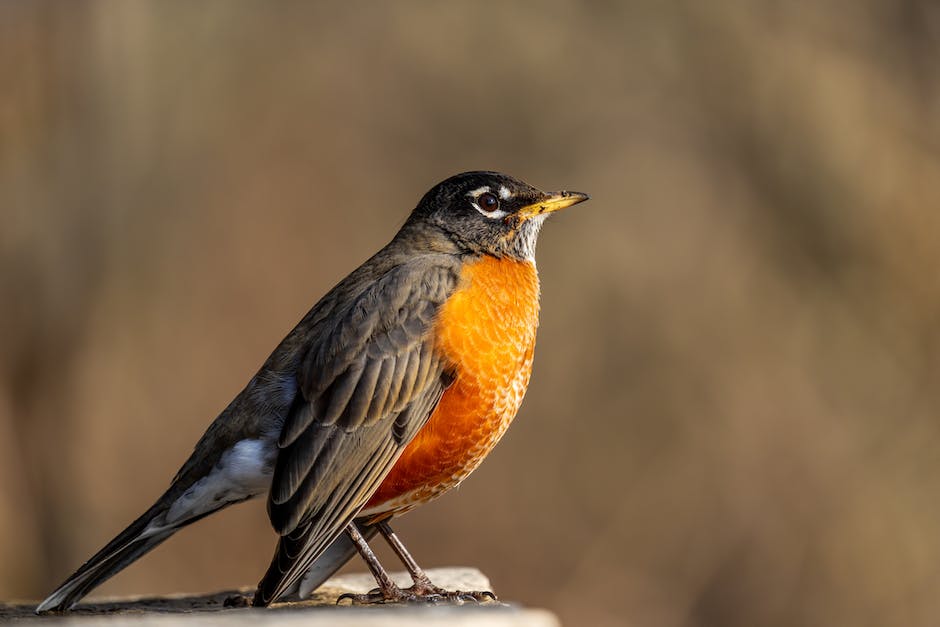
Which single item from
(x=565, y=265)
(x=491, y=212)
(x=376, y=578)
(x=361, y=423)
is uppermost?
(x=491, y=212)

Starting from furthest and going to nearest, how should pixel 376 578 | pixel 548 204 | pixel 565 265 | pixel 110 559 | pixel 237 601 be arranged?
pixel 565 265, pixel 548 204, pixel 237 601, pixel 376 578, pixel 110 559

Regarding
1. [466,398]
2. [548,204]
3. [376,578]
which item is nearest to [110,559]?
[376,578]

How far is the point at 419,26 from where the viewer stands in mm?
11312

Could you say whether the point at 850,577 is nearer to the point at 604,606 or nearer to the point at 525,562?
the point at 604,606

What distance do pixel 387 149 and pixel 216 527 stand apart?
371cm

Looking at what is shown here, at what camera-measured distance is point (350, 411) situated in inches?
168

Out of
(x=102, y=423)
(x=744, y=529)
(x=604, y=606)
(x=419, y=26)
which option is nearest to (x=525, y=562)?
(x=604, y=606)

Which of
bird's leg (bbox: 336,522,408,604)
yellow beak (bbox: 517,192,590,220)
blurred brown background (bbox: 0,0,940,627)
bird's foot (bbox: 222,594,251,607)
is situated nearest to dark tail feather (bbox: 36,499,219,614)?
bird's foot (bbox: 222,594,251,607)

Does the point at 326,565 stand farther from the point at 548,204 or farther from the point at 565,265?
the point at 565,265

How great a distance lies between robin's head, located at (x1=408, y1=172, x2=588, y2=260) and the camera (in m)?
4.95

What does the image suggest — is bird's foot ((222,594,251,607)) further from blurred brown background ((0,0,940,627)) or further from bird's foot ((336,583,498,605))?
blurred brown background ((0,0,940,627))

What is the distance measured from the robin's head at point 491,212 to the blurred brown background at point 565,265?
12.9 ft

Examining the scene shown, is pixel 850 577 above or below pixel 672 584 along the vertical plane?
above

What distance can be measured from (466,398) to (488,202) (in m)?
1.11
